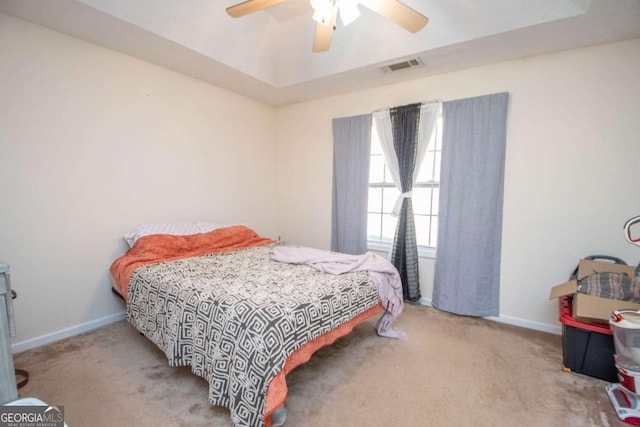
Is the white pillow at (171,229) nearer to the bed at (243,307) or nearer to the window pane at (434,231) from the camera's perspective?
the bed at (243,307)

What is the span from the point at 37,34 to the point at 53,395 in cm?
254

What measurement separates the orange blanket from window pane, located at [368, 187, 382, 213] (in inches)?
54.1

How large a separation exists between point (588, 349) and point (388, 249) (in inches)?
73.0

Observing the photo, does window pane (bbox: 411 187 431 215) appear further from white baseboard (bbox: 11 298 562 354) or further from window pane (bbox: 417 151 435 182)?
white baseboard (bbox: 11 298 562 354)

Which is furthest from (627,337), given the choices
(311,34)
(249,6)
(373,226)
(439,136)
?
(311,34)

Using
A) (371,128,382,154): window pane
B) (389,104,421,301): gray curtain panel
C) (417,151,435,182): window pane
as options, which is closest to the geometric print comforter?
(389,104,421,301): gray curtain panel

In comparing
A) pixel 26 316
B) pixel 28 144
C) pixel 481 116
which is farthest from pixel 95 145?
pixel 481 116

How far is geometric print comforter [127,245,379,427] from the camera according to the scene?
53.0 inches

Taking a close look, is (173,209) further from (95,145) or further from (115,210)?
(95,145)

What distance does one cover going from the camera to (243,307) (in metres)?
1.51

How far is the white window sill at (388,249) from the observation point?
3.14 metres

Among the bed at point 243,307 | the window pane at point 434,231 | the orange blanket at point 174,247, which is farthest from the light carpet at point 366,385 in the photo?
the window pane at point 434,231

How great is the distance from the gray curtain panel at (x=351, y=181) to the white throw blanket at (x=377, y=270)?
1.01 meters

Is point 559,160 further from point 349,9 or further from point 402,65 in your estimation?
point 349,9
